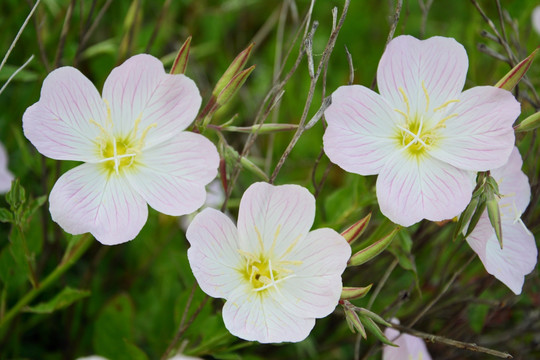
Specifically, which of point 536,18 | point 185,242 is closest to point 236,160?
point 185,242

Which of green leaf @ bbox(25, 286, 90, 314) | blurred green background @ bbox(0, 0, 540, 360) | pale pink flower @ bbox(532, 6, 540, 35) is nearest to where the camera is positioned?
green leaf @ bbox(25, 286, 90, 314)

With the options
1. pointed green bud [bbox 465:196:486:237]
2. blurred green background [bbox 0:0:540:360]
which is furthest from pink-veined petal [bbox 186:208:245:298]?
pointed green bud [bbox 465:196:486:237]

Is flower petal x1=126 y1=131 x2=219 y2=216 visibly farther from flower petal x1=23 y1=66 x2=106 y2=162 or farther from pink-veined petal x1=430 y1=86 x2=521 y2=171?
pink-veined petal x1=430 y1=86 x2=521 y2=171

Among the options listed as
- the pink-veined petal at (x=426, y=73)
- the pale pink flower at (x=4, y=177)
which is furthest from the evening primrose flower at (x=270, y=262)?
the pale pink flower at (x=4, y=177)

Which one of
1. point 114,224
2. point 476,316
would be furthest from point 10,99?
point 476,316

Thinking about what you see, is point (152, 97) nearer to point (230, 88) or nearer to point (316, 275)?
point (230, 88)

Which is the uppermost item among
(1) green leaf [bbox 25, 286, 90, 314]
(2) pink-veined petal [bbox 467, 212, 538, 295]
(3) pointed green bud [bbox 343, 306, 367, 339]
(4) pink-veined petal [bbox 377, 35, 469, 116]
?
(4) pink-veined petal [bbox 377, 35, 469, 116]

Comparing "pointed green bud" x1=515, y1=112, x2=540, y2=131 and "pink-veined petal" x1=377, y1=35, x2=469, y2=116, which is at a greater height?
"pink-veined petal" x1=377, y1=35, x2=469, y2=116

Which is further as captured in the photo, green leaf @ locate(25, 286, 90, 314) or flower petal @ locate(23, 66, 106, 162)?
green leaf @ locate(25, 286, 90, 314)
